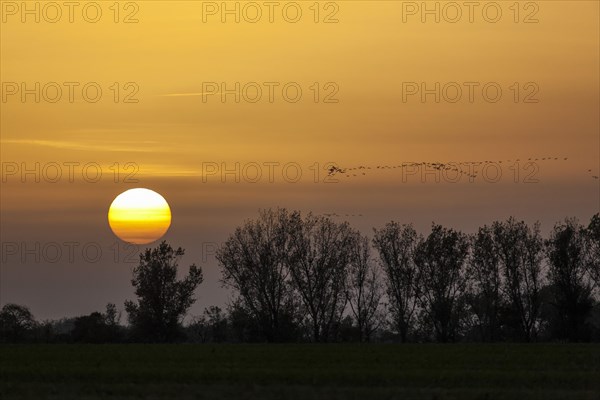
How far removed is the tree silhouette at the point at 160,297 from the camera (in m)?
91.0

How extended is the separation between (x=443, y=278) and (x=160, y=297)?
25002 millimetres

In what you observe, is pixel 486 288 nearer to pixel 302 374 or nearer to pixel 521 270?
pixel 521 270

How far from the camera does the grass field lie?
33062mm

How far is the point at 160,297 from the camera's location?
93.6 meters

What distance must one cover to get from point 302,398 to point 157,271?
6482 centimetres

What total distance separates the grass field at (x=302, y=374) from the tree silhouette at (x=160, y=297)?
40.0 meters

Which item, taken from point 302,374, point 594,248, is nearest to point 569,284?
point 594,248

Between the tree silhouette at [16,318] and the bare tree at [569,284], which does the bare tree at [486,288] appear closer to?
the bare tree at [569,284]

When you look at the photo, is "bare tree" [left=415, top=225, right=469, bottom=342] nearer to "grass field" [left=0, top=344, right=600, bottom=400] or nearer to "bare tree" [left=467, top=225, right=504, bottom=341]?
"bare tree" [left=467, top=225, right=504, bottom=341]

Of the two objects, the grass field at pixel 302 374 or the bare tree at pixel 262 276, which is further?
the bare tree at pixel 262 276

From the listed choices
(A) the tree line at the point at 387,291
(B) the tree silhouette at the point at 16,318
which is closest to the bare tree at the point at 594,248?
(A) the tree line at the point at 387,291

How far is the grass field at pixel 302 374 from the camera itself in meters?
33.1

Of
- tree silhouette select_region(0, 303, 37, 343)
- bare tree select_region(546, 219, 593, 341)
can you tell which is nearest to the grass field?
bare tree select_region(546, 219, 593, 341)

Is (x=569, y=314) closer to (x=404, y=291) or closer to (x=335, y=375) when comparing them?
(x=404, y=291)
